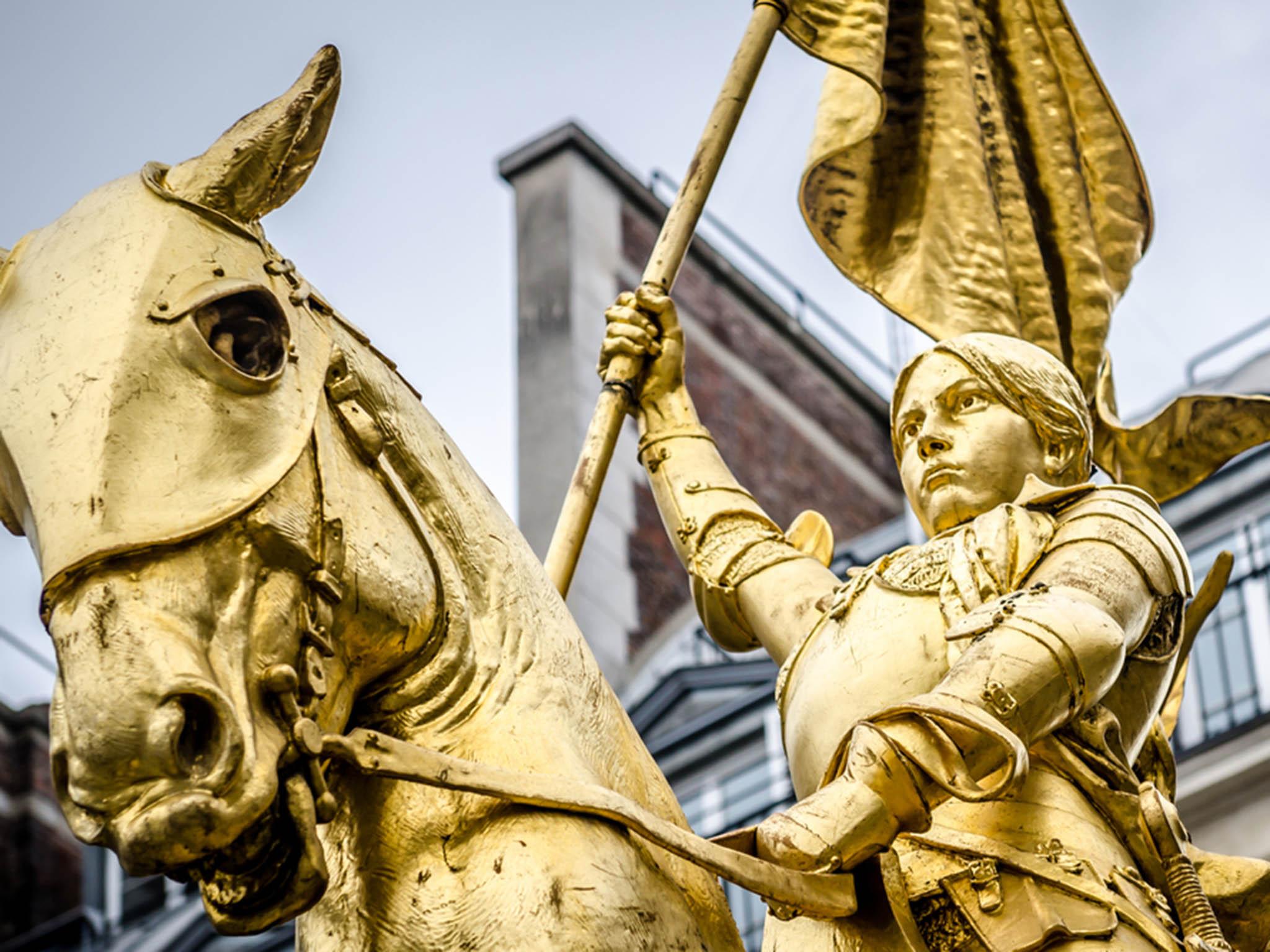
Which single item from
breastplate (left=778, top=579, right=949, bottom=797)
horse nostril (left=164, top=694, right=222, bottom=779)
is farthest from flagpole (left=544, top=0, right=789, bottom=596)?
horse nostril (left=164, top=694, right=222, bottom=779)

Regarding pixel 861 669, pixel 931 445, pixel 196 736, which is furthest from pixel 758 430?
pixel 196 736

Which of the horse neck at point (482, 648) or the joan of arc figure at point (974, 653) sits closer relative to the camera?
the horse neck at point (482, 648)

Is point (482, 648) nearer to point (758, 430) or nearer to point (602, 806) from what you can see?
point (602, 806)

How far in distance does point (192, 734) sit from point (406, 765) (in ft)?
1.12

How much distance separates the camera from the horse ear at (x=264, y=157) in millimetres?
3773

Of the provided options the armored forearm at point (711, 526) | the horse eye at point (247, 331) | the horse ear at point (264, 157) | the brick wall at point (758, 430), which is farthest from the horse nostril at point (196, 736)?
the brick wall at point (758, 430)

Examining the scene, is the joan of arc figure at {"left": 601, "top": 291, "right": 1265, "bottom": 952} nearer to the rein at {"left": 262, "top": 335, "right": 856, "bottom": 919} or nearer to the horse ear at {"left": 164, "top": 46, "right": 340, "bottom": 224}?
the rein at {"left": 262, "top": 335, "right": 856, "bottom": 919}

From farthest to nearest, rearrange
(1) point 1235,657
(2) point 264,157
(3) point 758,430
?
(3) point 758,430 → (1) point 1235,657 → (2) point 264,157

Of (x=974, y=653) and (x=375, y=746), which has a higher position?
→ (x=375, y=746)

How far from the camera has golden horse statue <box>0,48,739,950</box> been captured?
131 inches

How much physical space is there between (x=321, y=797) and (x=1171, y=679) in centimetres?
215

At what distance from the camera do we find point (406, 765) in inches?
140

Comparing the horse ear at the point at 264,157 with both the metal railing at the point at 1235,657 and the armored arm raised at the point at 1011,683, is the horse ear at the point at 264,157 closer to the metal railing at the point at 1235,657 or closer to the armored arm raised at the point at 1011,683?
the armored arm raised at the point at 1011,683

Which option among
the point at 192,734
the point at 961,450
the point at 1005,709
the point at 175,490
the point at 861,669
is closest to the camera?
the point at 192,734
